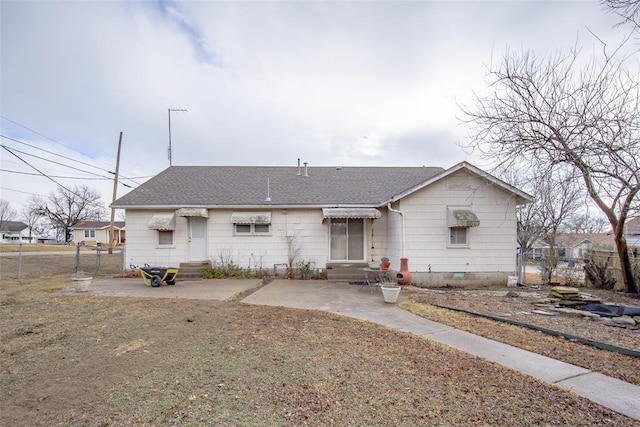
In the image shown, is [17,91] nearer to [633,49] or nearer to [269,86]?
[269,86]

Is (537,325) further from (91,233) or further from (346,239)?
(91,233)

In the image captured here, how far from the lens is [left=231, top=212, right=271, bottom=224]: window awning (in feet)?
42.2

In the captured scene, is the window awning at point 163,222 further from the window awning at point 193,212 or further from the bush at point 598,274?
the bush at point 598,274

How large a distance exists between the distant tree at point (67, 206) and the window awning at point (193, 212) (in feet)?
195

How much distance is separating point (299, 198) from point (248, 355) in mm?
9454

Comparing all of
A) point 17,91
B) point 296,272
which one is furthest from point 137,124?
point 296,272

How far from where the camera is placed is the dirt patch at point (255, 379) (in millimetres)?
2969

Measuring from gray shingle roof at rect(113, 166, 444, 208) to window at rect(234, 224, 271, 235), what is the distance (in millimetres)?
913

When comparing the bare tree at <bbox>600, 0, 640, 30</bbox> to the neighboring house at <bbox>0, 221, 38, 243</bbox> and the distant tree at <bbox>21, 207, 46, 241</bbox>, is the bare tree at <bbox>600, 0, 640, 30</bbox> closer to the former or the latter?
the distant tree at <bbox>21, 207, 46, 241</bbox>

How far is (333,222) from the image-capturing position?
44.1ft

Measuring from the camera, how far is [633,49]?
7.61 meters

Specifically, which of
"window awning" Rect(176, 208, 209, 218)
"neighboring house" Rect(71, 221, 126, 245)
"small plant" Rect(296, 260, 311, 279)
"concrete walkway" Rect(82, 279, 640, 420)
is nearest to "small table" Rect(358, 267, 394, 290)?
"concrete walkway" Rect(82, 279, 640, 420)

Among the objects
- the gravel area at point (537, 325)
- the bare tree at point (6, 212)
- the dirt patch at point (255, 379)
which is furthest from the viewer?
the bare tree at point (6, 212)

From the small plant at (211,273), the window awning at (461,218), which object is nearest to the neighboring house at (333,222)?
the window awning at (461,218)
